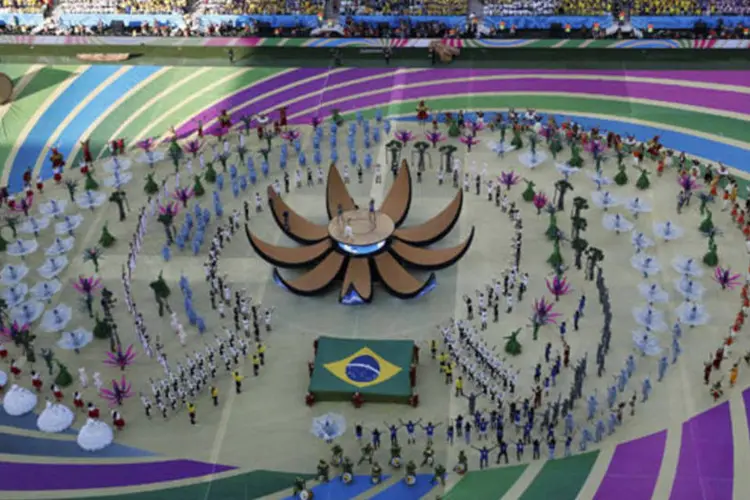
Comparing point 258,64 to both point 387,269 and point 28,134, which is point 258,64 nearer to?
point 28,134

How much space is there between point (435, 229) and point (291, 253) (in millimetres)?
7854

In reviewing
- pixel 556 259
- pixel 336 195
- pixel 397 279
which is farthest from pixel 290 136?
pixel 556 259

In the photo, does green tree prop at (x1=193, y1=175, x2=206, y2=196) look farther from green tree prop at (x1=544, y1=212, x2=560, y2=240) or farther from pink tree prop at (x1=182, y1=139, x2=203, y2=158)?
green tree prop at (x1=544, y1=212, x2=560, y2=240)

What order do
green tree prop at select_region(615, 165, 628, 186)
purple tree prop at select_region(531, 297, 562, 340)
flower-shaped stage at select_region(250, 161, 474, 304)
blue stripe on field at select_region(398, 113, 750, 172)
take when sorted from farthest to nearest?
1. blue stripe on field at select_region(398, 113, 750, 172)
2. green tree prop at select_region(615, 165, 628, 186)
3. flower-shaped stage at select_region(250, 161, 474, 304)
4. purple tree prop at select_region(531, 297, 562, 340)

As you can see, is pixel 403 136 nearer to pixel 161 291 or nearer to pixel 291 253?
pixel 291 253

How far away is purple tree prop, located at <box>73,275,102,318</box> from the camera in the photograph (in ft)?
189

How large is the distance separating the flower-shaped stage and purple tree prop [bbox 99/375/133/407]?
381 inches

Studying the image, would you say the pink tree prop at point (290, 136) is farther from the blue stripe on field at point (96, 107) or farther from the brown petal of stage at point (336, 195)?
the blue stripe on field at point (96, 107)

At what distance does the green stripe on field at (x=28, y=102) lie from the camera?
7544 cm

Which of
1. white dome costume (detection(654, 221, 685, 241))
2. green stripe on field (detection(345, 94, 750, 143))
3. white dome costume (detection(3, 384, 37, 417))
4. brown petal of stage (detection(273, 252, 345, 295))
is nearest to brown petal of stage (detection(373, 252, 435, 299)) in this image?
brown petal of stage (detection(273, 252, 345, 295))

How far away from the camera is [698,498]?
45.9 m

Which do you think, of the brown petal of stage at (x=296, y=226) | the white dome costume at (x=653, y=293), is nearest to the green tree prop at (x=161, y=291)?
the brown petal of stage at (x=296, y=226)

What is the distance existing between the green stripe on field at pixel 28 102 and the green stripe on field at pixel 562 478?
4244cm

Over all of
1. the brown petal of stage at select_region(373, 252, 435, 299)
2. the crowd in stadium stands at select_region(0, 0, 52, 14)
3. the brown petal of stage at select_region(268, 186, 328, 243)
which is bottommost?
the brown petal of stage at select_region(373, 252, 435, 299)
